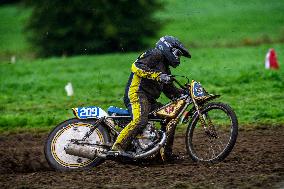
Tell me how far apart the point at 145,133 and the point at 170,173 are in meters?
1.09

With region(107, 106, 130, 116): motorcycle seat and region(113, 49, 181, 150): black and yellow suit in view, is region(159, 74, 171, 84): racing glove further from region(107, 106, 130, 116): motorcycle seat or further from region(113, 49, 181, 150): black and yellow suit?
region(107, 106, 130, 116): motorcycle seat

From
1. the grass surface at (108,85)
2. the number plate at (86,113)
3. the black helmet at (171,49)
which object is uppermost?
the black helmet at (171,49)

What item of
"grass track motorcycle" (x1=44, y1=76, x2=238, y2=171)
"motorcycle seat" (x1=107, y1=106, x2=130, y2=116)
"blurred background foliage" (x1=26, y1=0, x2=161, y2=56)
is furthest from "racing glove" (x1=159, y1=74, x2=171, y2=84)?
"blurred background foliage" (x1=26, y1=0, x2=161, y2=56)

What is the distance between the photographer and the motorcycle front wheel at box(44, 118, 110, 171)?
993 centimetres

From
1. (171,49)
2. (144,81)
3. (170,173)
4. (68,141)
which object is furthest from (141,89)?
(170,173)

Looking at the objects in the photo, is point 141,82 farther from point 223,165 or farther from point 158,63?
point 223,165

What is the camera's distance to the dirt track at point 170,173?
26.6 ft

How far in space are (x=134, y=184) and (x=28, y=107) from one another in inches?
437

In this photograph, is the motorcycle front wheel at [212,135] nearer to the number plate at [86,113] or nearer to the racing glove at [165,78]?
the racing glove at [165,78]

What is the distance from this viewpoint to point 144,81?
32.1 feet

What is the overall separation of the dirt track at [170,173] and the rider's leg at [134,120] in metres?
0.41

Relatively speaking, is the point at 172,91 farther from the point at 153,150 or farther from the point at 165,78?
the point at 153,150

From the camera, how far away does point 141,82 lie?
32.0ft

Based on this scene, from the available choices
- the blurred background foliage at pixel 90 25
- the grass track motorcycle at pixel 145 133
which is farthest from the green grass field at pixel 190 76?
the grass track motorcycle at pixel 145 133
